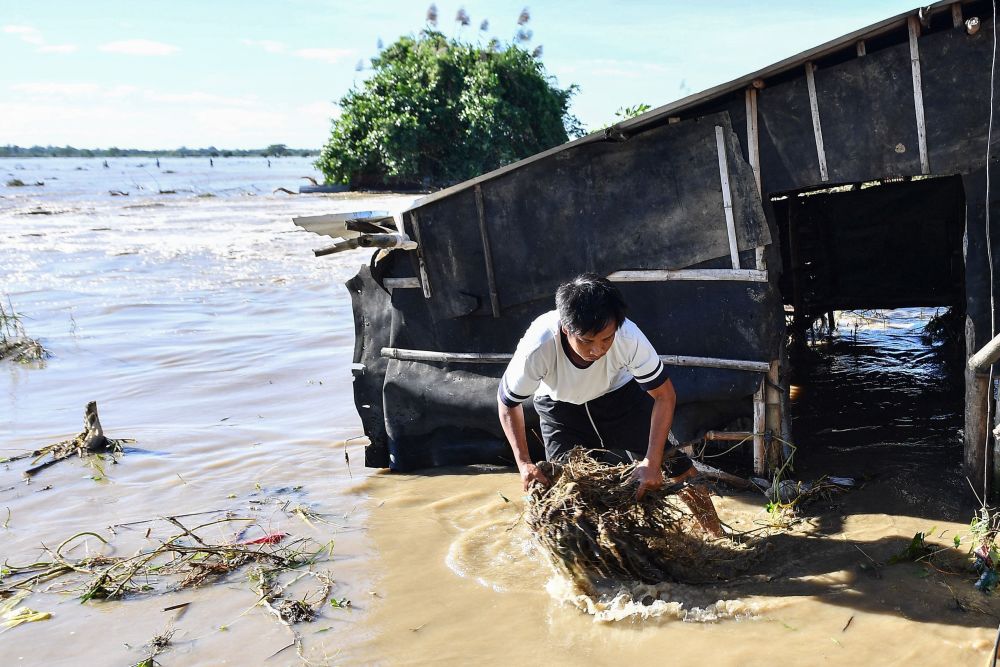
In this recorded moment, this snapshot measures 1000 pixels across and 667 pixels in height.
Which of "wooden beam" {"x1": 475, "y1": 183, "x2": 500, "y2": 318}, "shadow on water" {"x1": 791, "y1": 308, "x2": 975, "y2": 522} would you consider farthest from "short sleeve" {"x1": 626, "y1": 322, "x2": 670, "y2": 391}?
"wooden beam" {"x1": 475, "y1": 183, "x2": 500, "y2": 318}

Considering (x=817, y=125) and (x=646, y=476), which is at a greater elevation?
(x=817, y=125)

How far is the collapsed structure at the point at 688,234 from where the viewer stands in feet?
15.7

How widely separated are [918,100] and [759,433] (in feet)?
7.28

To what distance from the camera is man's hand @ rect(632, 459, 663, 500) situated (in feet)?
13.2

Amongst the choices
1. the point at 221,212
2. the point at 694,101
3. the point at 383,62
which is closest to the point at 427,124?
the point at 383,62

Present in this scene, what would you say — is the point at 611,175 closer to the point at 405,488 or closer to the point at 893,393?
the point at 405,488

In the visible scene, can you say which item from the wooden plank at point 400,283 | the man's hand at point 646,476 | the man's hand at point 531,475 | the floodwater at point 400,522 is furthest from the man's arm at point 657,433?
the wooden plank at point 400,283

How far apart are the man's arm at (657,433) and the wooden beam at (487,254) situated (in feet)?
7.50

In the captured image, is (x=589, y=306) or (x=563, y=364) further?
(x=563, y=364)

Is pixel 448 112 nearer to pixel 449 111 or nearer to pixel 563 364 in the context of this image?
pixel 449 111

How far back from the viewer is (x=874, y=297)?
8492mm

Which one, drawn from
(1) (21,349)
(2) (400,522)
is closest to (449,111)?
(1) (21,349)

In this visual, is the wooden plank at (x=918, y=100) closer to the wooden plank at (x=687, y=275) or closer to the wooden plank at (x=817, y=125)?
the wooden plank at (x=817, y=125)

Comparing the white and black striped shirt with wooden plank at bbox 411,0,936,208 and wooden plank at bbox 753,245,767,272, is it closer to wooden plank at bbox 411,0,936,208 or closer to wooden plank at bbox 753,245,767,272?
wooden plank at bbox 753,245,767,272
